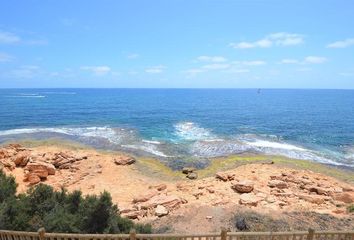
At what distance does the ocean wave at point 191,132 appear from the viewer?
40.7m

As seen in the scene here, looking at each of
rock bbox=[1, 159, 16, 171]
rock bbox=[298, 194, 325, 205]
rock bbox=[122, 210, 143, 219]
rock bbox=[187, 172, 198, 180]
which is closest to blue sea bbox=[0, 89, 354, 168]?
rock bbox=[187, 172, 198, 180]

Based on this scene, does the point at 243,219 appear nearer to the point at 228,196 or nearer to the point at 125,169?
the point at 228,196

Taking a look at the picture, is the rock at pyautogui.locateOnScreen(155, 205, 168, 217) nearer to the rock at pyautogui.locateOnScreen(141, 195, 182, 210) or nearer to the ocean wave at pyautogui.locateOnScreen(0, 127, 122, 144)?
the rock at pyautogui.locateOnScreen(141, 195, 182, 210)

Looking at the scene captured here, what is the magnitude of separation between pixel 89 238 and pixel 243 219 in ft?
27.2

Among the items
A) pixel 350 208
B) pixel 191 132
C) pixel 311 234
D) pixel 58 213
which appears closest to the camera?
pixel 311 234

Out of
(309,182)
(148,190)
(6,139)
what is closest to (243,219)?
(148,190)

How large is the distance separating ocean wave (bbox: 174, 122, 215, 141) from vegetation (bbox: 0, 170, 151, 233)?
2895cm

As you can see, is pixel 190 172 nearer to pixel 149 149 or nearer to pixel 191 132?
pixel 149 149

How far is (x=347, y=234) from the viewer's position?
328 inches

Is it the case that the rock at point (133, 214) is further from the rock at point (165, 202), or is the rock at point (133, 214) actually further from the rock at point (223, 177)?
the rock at point (223, 177)

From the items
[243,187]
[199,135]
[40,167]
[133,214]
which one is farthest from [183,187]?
[199,135]

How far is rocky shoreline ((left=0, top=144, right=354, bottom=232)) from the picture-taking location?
1573 centimetres

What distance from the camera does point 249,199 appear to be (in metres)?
17.1

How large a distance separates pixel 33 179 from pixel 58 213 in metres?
12.6
